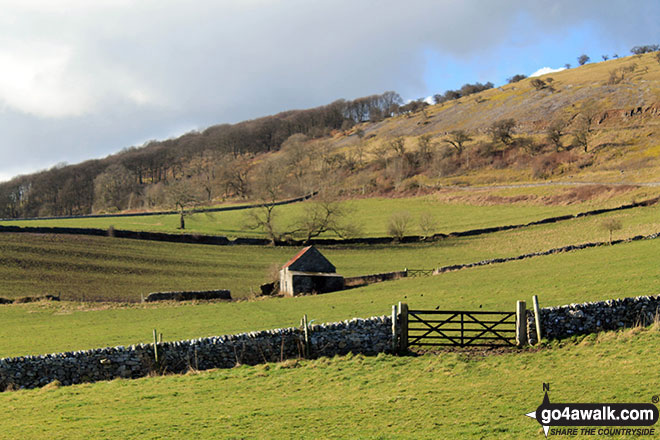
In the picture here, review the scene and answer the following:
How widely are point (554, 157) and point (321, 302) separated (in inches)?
3827

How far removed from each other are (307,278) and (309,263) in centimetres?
305

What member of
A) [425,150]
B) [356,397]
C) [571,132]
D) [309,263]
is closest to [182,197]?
[309,263]

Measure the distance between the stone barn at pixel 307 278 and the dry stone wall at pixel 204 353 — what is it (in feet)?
87.9

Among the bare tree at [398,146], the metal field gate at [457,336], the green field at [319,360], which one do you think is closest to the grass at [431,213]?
the green field at [319,360]

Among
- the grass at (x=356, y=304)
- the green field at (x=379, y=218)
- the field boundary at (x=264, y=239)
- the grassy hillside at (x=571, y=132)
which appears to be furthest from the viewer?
the grassy hillside at (x=571, y=132)

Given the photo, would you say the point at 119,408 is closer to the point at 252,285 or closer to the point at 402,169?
the point at 252,285

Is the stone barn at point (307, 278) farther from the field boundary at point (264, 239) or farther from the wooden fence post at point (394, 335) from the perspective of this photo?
the wooden fence post at point (394, 335)

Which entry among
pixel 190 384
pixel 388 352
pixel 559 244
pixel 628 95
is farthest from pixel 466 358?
pixel 628 95

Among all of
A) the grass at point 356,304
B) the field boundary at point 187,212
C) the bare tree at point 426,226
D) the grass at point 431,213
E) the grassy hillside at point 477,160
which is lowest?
the grass at point 356,304

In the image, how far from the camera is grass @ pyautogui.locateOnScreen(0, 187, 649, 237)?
81.9 meters

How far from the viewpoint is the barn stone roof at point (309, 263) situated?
49688 millimetres

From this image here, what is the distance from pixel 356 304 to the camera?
34281 mm

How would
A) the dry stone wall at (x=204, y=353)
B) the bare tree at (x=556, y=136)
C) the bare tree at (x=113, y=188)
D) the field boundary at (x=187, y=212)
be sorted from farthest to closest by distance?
the bare tree at (x=113, y=188) < the bare tree at (x=556, y=136) < the field boundary at (x=187, y=212) < the dry stone wall at (x=204, y=353)

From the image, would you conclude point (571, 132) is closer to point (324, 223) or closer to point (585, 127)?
point (585, 127)
